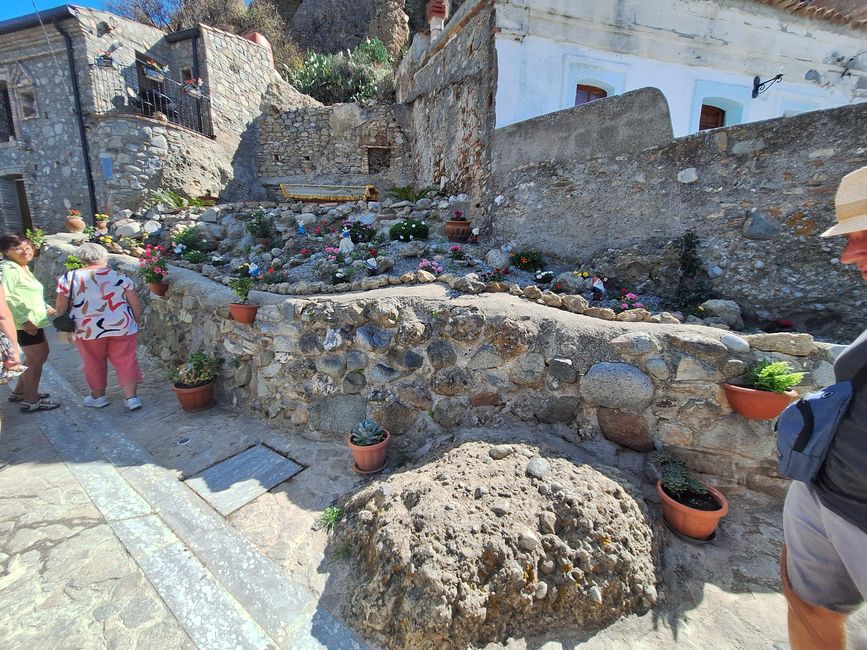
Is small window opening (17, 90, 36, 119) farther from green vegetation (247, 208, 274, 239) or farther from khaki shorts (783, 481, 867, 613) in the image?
khaki shorts (783, 481, 867, 613)

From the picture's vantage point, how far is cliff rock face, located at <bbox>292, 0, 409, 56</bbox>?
14.5 m

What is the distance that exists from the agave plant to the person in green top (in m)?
2.93

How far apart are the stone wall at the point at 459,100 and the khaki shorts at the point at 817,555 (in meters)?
5.43

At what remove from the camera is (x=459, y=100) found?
6898 millimetres

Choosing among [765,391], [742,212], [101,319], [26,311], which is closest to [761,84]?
[742,212]

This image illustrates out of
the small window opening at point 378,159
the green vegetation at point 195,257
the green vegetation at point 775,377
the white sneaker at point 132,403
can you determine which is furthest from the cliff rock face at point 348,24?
the green vegetation at point 775,377

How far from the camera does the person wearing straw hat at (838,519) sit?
1179mm

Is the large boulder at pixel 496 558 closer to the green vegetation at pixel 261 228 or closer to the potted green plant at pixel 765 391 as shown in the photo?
the potted green plant at pixel 765 391

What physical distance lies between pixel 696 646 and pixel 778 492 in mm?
1271

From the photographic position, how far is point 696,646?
1.71 metres

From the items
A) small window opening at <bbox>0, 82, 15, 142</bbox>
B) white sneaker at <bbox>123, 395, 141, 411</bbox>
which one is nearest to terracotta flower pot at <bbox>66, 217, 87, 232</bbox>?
small window opening at <bbox>0, 82, 15, 142</bbox>

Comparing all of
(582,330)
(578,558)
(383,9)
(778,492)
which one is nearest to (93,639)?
(578,558)

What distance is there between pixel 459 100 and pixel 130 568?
7515 millimetres

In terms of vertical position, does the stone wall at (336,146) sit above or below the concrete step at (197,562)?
above
